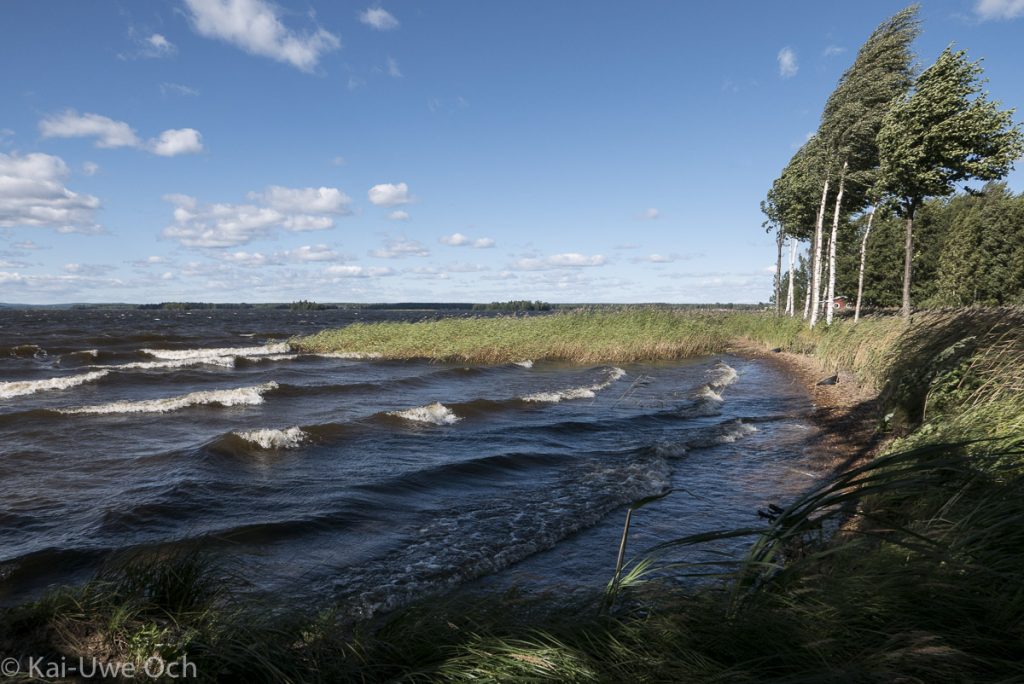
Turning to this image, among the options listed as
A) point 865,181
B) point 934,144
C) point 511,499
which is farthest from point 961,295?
point 511,499

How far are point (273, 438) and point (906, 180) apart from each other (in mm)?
23252

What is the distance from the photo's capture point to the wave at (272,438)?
461 inches

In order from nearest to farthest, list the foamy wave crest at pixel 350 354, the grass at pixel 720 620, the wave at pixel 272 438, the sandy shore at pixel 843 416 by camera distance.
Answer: the grass at pixel 720 620, the sandy shore at pixel 843 416, the wave at pixel 272 438, the foamy wave crest at pixel 350 354

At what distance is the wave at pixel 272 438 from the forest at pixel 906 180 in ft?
52.0

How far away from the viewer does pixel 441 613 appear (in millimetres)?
3586

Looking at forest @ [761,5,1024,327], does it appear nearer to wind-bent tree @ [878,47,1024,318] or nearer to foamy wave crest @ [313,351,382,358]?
wind-bent tree @ [878,47,1024,318]

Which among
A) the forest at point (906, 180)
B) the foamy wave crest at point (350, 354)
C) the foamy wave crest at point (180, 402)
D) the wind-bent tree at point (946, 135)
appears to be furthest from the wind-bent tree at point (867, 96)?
the foamy wave crest at point (180, 402)

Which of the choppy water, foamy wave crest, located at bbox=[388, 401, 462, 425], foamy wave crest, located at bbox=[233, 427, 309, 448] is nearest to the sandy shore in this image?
the choppy water

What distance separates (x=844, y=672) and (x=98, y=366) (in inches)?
1287

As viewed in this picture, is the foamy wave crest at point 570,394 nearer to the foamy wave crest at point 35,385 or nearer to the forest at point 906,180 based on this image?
the forest at point 906,180

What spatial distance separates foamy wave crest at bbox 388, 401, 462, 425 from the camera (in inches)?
569

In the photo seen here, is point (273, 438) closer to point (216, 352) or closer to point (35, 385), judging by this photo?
point (35, 385)

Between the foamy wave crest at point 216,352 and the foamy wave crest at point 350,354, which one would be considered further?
the foamy wave crest at point 216,352

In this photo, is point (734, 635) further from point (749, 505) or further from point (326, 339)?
point (326, 339)
